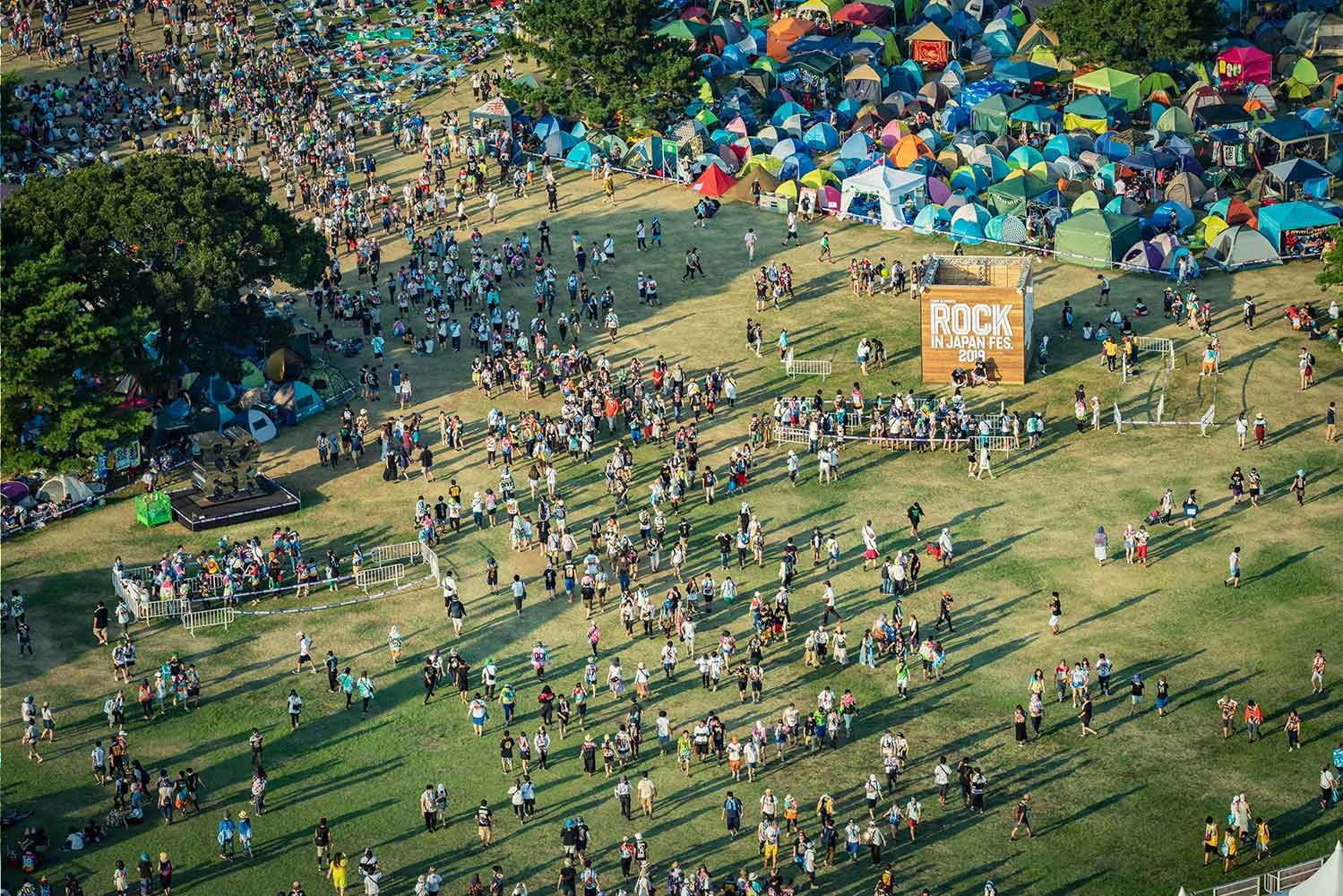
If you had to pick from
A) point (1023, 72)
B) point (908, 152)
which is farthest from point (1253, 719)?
point (1023, 72)

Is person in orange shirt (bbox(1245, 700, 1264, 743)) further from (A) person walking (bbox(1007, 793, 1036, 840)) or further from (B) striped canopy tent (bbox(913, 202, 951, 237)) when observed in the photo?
(B) striped canopy tent (bbox(913, 202, 951, 237))

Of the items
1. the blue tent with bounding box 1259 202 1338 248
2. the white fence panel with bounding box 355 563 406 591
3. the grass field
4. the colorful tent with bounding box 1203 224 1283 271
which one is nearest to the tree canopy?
the blue tent with bounding box 1259 202 1338 248

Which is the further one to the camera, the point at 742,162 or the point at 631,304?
the point at 742,162

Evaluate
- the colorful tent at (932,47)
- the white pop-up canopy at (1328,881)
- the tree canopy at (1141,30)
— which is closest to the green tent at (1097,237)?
the tree canopy at (1141,30)

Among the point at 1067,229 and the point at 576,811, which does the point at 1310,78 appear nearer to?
the point at 1067,229

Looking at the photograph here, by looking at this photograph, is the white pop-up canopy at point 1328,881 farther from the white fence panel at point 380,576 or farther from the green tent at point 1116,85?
the green tent at point 1116,85

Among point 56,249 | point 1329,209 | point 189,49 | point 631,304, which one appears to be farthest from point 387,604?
point 189,49

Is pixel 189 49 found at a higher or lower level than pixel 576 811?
higher

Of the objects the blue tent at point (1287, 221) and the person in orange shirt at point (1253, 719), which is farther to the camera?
the blue tent at point (1287, 221)
